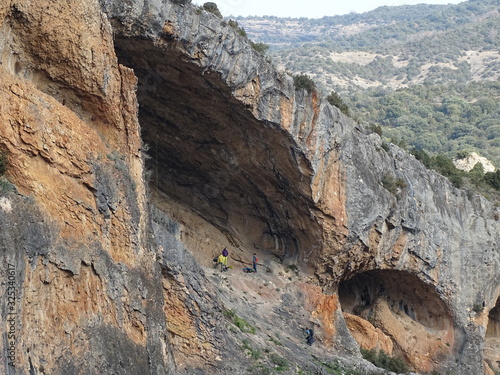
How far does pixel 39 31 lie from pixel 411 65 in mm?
129850

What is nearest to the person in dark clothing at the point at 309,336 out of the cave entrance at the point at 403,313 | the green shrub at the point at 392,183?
the cave entrance at the point at 403,313

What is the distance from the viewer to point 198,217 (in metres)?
25.1

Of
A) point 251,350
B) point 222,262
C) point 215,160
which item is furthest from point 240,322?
point 215,160

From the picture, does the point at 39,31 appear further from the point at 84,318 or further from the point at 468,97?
the point at 468,97

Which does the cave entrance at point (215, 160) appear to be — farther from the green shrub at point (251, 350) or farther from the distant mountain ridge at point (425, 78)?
the distant mountain ridge at point (425, 78)

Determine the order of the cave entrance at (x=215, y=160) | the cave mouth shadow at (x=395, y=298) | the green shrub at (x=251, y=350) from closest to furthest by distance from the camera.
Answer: the green shrub at (x=251, y=350) → the cave entrance at (x=215, y=160) → the cave mouth shadow at (x=395, y=298)

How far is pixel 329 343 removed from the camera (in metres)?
23.5

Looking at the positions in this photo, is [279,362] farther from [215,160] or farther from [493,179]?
[493,179]

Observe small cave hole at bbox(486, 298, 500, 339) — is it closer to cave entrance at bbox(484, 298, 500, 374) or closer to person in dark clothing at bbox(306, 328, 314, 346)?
cave entrance at bbox(484, 298, 500, 374)

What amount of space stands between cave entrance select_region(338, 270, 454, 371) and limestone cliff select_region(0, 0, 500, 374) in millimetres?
93

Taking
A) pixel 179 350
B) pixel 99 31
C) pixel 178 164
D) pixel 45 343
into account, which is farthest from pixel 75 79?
pixel 178 164

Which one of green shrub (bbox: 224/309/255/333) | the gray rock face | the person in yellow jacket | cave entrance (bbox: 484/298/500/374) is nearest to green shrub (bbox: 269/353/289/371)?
green shrub (bbox: 224/309/255/333)

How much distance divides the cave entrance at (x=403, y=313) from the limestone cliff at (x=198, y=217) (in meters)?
0.09

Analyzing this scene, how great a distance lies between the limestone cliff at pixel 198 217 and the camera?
1245 centimetres
